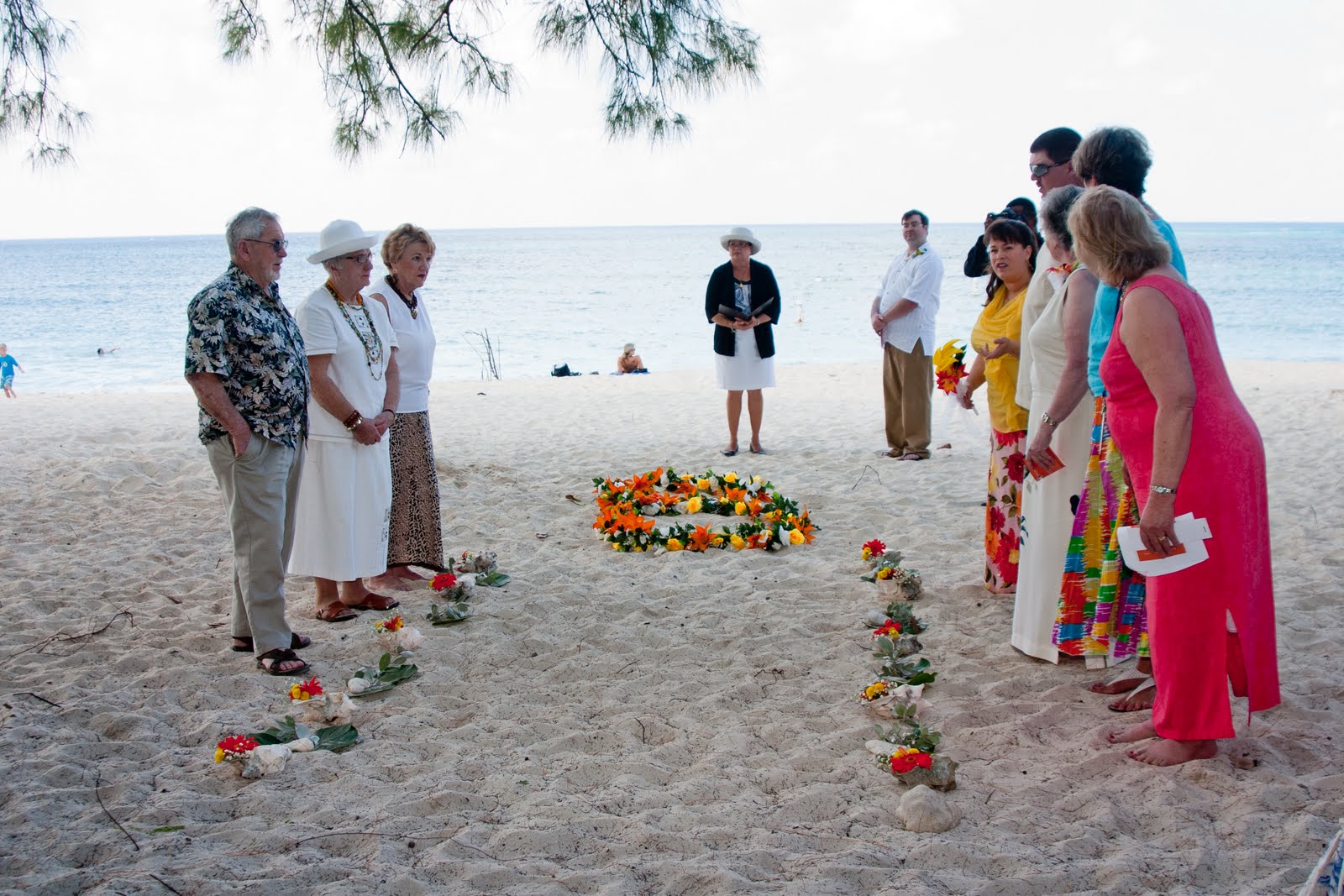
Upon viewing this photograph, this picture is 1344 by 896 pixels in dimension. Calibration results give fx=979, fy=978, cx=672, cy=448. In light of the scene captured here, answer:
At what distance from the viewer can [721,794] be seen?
3156 mm

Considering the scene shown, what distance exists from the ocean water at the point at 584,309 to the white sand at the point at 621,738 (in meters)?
6.53

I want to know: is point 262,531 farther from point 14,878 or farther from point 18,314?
point 18,314

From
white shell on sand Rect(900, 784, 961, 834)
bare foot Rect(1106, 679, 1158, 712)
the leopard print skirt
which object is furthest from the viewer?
the leopard print skirt

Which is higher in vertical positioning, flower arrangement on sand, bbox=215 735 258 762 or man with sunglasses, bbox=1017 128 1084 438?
man with sunglasses, bbox=1017 128 1084 438

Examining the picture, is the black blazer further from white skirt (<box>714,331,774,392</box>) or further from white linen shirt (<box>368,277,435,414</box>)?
white linen shirt (<box>368,277,435,414</box>)

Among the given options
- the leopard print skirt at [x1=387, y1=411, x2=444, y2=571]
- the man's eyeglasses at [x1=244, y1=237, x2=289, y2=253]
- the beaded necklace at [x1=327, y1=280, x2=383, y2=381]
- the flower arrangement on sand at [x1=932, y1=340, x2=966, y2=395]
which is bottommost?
the leopard print skirt at [x1=387, y1=411, x2=444, y2=571]

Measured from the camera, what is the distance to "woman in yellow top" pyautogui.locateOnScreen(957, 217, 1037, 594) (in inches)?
174

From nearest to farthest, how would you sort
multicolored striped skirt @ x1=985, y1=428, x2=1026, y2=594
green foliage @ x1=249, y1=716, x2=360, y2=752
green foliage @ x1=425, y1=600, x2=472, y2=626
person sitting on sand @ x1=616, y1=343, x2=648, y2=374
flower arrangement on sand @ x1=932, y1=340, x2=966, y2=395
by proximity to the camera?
green foliage @ x1=249, y1=716, x2=360, y2=752 → multicolored striped skirt @ x1=985, y1=428, x2=1026, y2=594 → green foliage @ x1=425, y1=600, x2=472, y2=626 → flower arrangement on sand @ x1=932, y1=340, x2=966, y2=395 → person sitting on sand @ x1=616, y1=343, x2=648, y2=374

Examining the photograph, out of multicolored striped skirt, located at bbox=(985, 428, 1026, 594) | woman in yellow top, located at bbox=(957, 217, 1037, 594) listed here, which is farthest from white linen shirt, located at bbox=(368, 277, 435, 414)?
multicolored striped skirt, located at bbox=(985, 428, 1026, 594)

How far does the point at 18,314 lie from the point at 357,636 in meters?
41.5

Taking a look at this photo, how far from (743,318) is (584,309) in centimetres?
2904

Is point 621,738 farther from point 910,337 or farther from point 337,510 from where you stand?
point 910,337

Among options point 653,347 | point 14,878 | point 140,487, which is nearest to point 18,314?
point 653,347

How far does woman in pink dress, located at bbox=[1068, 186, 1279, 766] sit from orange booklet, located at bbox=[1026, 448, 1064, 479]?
701mm
